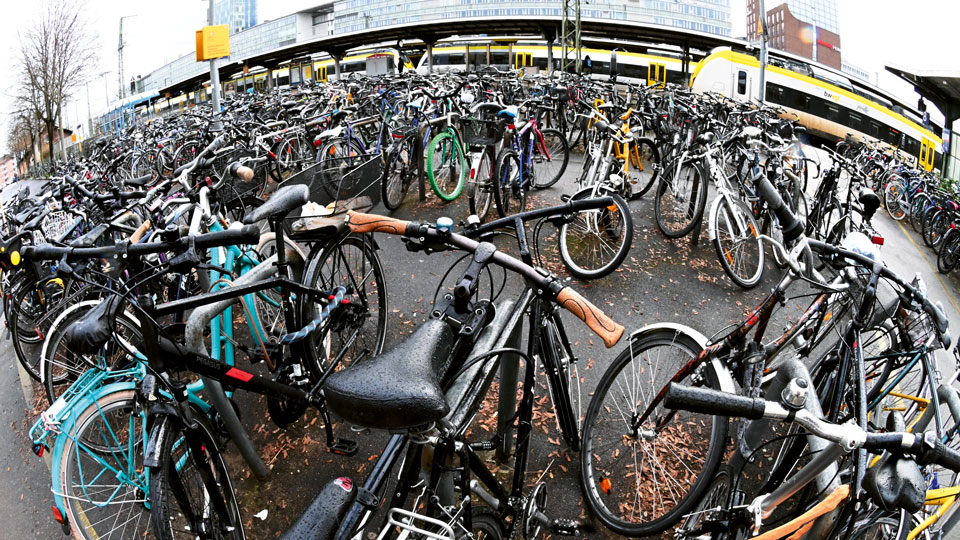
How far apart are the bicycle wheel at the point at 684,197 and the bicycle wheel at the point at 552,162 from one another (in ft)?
5.82

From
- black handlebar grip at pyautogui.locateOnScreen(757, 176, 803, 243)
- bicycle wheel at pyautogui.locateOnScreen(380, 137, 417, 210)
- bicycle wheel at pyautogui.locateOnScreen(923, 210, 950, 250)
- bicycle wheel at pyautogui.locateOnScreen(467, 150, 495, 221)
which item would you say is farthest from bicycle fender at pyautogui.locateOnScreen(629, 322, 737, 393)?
bicycle wheel at pyautogui.locateOnScreen(923, 210, 950, 250)

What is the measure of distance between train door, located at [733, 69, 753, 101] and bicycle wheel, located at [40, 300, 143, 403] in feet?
81.9

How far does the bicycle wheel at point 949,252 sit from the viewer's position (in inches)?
347

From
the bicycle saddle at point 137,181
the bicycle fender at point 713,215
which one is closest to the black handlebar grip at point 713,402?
the bicycle fender at point 713,215

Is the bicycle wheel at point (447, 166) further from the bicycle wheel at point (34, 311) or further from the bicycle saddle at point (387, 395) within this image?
the bicycle saddle at point (387, 395)

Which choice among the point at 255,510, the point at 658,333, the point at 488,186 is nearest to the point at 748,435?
the point at 658,333

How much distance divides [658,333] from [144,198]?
4.36m

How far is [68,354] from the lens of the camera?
3.76 metres

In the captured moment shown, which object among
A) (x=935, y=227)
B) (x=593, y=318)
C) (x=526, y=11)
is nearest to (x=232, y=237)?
(x=593, y=318)

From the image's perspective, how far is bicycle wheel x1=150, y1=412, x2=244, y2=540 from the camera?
196cm

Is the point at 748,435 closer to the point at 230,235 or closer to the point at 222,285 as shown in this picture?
the point at 230,235

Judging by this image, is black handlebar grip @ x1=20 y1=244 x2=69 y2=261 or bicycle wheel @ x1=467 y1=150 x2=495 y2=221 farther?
bicycle wheel @ x1=467 y1=150 x2=495 y2=221

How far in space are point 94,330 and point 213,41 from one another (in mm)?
10264

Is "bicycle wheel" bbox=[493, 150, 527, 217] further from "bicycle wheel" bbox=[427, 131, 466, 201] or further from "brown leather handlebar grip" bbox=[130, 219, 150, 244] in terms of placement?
"brown leather handlebar grip" bbox=[130, 219, 150, 244]
